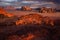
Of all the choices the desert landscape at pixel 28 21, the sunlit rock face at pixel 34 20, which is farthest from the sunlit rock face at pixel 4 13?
the sunlit rock face at pixel 34 20

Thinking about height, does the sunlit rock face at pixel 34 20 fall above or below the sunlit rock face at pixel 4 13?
below

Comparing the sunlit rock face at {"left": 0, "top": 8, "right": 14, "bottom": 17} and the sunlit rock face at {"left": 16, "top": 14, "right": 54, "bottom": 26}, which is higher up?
the sunlit rock face at {"left": 0, "top": 8, "right": 14, "bottom": 17}

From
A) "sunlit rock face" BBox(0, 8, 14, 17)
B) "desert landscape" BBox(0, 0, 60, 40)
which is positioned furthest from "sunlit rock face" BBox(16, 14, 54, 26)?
"sunlit rock face" BBox(0, 8, 14, 17)

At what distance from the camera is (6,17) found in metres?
3.49

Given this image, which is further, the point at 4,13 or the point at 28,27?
the point at 4,13

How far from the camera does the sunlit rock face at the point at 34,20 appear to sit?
3432 millimetres

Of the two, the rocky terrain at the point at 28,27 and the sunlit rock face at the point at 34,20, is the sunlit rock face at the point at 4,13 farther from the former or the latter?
the sunlit rock face at the point at 34,20

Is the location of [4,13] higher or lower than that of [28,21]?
higher

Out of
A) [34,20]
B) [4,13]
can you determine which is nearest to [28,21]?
[34,20]

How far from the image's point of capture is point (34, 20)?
345 centimetres

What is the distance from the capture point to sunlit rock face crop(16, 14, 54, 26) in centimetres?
343

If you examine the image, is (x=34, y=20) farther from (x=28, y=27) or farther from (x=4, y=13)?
(x=4, y=13)

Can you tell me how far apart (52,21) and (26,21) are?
22.9 inches

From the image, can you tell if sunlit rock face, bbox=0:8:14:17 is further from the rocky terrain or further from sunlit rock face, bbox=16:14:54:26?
sunlit rock face, bbox=16:14:54:26
